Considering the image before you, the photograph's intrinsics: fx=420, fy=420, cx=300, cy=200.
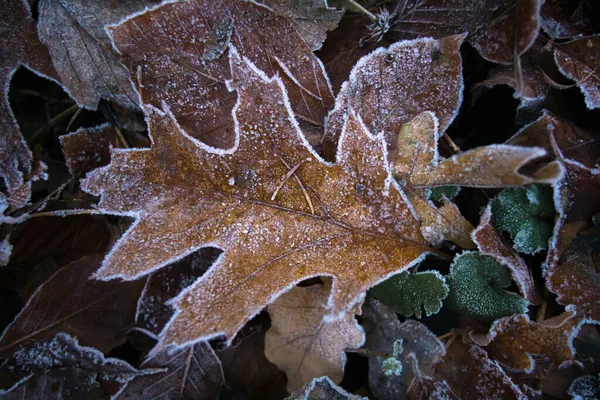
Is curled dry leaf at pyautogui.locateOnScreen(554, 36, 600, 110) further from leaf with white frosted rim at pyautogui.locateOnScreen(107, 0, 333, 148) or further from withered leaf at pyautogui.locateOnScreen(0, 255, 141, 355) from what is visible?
withered leaf at pyautogui.locateOnScreen(0, 255, 141, 355)

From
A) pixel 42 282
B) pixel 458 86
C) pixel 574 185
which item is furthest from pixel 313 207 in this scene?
pixel 42 282

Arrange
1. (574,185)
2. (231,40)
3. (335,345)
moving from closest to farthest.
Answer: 1. (574,185)
2. (231,40)
3. (335,345)

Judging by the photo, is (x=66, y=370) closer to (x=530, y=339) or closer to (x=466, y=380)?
(x=466, y=380)

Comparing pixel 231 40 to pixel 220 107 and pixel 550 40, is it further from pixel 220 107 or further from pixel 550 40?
pixel 550 40

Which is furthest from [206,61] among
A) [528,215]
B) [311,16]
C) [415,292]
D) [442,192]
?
[528,215]

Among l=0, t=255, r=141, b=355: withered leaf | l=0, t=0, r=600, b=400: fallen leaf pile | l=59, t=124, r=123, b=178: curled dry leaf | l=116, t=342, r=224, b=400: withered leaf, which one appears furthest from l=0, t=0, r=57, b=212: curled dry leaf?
l=116, t=342, r=224, b=400: withered leaf

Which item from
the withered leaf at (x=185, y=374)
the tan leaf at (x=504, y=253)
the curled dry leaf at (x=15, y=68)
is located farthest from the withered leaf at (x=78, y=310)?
the tan leaf at (x=504, y=253)
